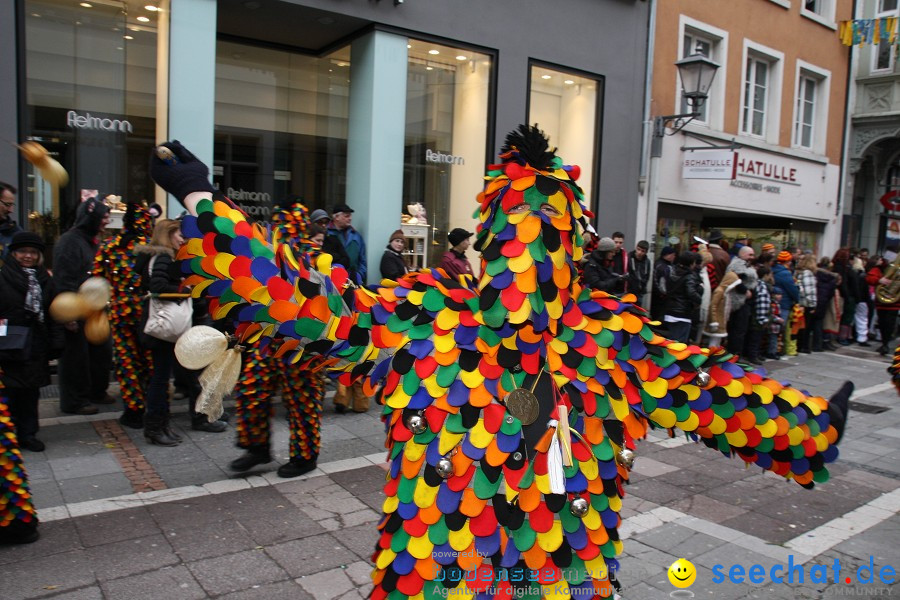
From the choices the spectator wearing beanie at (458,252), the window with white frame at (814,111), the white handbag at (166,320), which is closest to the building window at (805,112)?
the window with white frame at (814,111)

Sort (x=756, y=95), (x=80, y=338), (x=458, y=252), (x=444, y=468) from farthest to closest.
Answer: (x=756, y=95) < (x=458, y=252) < (x=80, y=338) < (x=444, y=468)

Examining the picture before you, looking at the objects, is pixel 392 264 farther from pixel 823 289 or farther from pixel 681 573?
pixel 823 289

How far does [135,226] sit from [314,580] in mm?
3426

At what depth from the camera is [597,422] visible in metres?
2.00

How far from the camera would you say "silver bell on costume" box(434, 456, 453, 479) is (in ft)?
6.02

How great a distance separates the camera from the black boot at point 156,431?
536 centimetres

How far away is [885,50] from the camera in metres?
16.5

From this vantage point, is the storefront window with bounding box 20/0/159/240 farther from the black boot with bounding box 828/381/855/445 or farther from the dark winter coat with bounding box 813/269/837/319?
the dark winter coat with bounding box 813/269/837/319

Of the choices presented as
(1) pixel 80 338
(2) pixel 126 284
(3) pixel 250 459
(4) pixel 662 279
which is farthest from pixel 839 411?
(4) pixel 662 279

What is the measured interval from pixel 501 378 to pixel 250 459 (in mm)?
3368

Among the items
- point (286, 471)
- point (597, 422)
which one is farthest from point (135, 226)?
point (597, 422)

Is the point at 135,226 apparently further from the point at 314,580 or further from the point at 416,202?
the point at 416,202

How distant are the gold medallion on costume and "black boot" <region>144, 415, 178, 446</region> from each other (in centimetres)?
426

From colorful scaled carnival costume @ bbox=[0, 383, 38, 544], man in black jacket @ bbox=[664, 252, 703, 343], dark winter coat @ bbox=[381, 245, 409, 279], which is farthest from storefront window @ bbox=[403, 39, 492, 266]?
colorful scaled carnival costume @ bbox=[0, 383, 38, 544]
